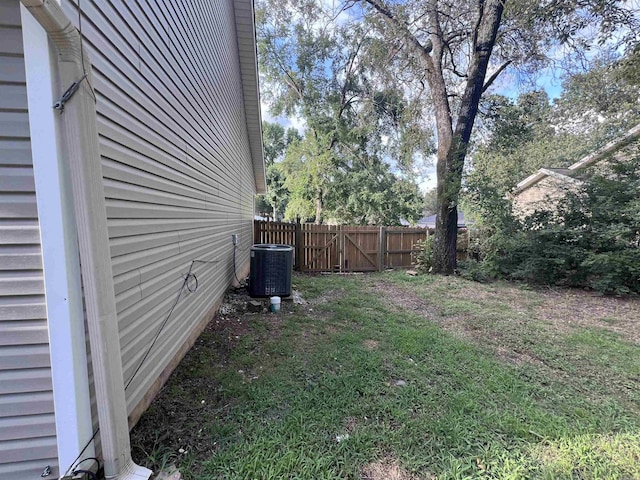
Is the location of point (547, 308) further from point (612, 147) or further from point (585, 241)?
point (612, 147)

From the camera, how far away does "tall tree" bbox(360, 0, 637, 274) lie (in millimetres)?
6848

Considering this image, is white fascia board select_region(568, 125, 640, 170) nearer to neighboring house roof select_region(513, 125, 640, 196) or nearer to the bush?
neighboring house roof select_region(513, 125, 640, 196)

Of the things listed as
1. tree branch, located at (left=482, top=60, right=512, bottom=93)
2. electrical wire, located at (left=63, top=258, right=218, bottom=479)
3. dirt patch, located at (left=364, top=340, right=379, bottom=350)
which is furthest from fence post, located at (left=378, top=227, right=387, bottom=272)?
electrical wire, located at (left=63, top=258, right=218, bottom=479)

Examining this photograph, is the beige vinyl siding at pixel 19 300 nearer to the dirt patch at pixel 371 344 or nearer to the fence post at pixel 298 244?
the dirt patch at pixel 371 344

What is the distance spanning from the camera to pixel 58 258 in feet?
4.29

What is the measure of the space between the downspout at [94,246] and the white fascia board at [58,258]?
0.16 ft

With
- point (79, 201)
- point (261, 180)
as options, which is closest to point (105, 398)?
point (79, 201)

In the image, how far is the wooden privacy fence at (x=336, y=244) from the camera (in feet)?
27.1

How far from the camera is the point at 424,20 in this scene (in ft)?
25.7

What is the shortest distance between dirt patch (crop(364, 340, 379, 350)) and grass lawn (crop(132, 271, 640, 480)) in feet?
0.14

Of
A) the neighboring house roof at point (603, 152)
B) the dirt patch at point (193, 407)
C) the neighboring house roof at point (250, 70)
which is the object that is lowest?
the dirt patch at point (193, 407)

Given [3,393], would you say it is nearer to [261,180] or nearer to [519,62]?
[261,180]

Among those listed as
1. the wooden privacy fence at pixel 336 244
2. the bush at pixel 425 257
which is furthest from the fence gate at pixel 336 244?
the bush at pixel 425 257

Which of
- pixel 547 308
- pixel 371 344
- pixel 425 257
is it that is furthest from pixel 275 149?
pixel 371 344
